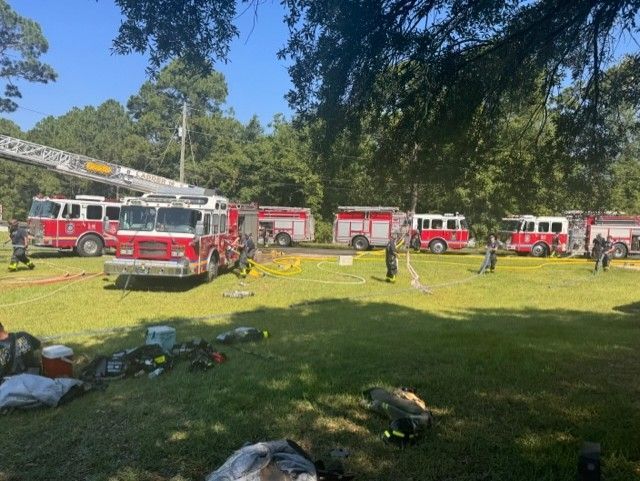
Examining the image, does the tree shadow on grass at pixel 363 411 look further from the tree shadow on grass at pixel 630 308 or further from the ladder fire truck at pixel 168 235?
the ladder fire truck at pixel 168 235

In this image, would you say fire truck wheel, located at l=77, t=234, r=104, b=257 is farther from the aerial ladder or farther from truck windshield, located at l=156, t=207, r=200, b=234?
truck windshield, located at l=156, t=207, r=200, b=234

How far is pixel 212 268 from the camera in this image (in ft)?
54.4

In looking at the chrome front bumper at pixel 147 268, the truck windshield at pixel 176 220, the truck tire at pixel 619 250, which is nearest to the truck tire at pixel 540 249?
the truck tire at pixel 619 250

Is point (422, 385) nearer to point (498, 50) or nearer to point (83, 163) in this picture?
point (498, 50)

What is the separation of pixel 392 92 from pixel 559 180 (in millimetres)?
2809

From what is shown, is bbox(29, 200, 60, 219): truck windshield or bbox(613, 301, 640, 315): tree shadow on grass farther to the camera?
bbox(29, 200, 60, 219): truck windshield

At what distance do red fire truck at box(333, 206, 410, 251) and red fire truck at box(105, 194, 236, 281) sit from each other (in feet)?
63.8

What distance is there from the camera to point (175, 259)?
1466cm

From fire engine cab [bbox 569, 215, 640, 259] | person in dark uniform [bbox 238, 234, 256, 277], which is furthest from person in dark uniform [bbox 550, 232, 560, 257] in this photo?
person in dark uniform [bbox 238, 234, 256, 277]

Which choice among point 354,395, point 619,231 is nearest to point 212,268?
point 354,395

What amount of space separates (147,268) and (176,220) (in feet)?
4.80

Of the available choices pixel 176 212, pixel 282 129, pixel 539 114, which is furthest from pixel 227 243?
Result: pixel 282 129

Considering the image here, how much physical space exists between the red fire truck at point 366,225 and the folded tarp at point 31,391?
28.8 metres

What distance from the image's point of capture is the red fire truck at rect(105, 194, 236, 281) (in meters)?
14.3
